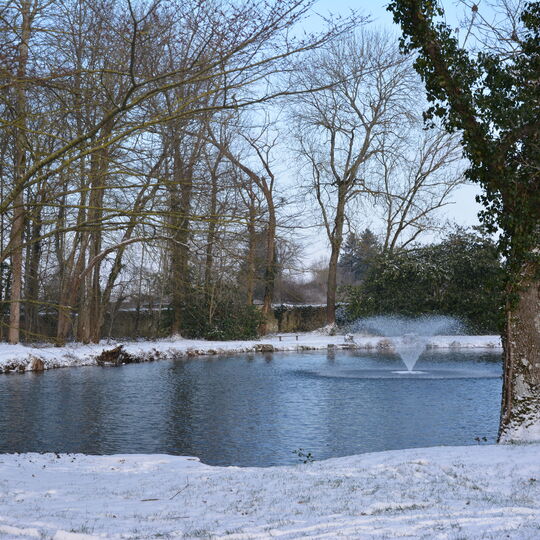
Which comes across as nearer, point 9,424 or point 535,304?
point 535,304

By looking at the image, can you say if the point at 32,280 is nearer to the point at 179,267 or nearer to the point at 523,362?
Result: the point at 179,267

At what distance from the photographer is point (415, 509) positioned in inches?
208

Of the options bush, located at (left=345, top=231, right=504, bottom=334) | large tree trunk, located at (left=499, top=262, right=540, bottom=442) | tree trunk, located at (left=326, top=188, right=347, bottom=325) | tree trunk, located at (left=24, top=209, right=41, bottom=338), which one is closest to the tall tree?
large tree trunk, located at (left=499, top=262, right=540, bottom=442)

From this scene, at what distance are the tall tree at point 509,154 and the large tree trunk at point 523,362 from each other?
14 millimetres

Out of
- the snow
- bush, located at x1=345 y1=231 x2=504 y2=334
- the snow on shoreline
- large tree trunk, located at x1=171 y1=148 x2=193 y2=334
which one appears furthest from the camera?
bush, located at x1=345 y1=231 x2=504 y2=334

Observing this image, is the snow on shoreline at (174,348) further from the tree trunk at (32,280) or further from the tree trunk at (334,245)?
the tree trunk at (32,280)

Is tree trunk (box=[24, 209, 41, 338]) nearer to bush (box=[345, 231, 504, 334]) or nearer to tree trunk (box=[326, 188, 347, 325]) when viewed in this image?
tree trunk (box=[326, 188, 347, 325])

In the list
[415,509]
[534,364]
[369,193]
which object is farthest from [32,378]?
[369,193]

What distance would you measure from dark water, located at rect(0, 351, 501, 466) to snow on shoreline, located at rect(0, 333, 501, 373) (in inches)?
37.0

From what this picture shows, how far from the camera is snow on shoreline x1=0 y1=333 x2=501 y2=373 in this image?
63.0 feet

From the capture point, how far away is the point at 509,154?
947cm

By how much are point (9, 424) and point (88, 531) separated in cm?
744

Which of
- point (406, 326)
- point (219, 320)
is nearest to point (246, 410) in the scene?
point (219, 320)

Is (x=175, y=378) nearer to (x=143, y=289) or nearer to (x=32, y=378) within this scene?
(x=32, y=378)
